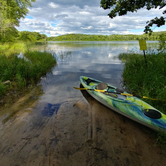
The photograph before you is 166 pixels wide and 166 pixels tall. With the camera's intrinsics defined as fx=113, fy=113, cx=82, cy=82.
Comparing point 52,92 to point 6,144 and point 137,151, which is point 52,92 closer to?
point 6,144

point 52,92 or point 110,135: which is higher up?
point 52,92

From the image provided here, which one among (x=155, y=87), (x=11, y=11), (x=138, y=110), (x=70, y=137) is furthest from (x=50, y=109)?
(x=11, y=11)

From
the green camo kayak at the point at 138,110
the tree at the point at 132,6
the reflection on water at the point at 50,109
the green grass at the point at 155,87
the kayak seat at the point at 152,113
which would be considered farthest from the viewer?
the tree at the point at 132,6

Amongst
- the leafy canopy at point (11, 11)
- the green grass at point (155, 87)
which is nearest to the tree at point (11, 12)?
the leafy canopy at point (11, 11)

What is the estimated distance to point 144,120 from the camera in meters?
3.28

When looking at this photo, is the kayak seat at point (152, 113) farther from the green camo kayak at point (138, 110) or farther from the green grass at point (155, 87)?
the green grass at point (155, 87)

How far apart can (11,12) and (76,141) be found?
25680mm

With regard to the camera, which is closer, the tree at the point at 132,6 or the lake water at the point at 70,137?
the lake water at the point at 70,137

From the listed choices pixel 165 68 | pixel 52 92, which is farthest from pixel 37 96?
pixel 165 68

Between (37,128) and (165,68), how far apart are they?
21.1 feet

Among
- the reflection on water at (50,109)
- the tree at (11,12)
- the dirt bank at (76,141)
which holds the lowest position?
the dirt bank at (76,141)

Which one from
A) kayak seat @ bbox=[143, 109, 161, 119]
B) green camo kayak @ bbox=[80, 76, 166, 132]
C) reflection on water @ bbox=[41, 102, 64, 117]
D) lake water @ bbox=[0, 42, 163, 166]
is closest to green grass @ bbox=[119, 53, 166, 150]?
green camo kayak @ bbox=[80, 76, 166, 132]

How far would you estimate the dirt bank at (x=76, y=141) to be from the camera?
260 cm

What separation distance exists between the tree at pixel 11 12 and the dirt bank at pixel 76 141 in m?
19.1
